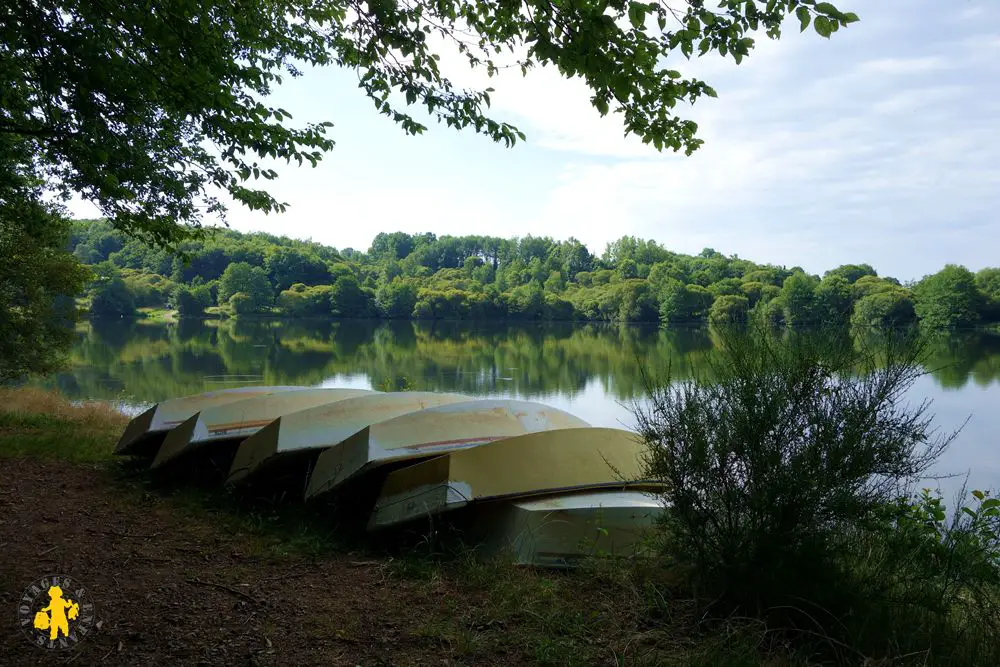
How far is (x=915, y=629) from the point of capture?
3.13m

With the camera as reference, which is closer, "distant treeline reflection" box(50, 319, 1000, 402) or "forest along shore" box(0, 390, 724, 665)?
"forest along shore" box(0, 390, 724, 665)

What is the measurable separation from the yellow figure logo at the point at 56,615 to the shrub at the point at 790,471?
2945mm

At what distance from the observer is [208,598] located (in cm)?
365

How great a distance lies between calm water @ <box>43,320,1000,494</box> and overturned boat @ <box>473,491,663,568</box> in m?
1.07

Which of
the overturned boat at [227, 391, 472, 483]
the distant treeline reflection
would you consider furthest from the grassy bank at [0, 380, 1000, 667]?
the distant treeline reflection

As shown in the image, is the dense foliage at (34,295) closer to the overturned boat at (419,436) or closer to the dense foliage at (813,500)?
the overturned boat at (419,436)

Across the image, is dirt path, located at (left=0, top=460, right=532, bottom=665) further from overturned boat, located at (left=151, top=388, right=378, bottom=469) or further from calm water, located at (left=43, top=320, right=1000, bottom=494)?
calm water, located at (left=43, top=320, right=1000, bottom=494)

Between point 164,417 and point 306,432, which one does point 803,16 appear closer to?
point 306,432

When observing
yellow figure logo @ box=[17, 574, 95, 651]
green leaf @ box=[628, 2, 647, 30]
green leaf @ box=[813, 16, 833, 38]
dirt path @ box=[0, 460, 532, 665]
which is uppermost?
green leaf @ box=[628, 2, 647, 30]

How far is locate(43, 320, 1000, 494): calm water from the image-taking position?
16812 millimetres

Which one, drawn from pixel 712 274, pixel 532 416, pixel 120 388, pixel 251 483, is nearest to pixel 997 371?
pixel 532 416

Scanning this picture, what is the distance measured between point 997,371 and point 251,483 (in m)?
30.9

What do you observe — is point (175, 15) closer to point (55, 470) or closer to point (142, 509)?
point (142, 509)

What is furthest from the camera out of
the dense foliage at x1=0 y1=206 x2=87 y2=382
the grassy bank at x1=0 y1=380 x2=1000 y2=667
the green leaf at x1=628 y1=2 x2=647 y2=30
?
the dense foliage at x1=0 y1=206 x2=87 y2=382
